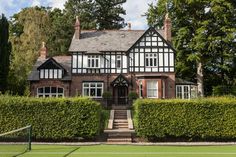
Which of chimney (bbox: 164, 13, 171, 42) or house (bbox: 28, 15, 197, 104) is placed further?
chimney (bbox: 164, 13, 171, 42)

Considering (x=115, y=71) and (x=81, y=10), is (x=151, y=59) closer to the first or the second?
(x=115, y=71)

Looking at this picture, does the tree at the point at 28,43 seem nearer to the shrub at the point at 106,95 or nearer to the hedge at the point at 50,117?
the shrub at the point at 106,95

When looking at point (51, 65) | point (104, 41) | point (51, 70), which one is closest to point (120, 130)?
point (51, 70)

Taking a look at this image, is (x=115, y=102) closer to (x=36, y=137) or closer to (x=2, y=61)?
(x=2, y=61)

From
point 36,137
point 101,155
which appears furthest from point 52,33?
point 101,155

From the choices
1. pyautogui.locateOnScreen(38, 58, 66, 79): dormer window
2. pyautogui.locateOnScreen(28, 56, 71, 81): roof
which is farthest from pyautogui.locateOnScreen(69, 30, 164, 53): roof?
pyautogui.locateOnScreen(28, 56, 71, 81): roof

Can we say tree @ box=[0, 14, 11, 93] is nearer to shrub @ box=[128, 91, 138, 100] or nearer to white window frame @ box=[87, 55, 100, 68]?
white window frame @ box=[87, 55, 100, 68]

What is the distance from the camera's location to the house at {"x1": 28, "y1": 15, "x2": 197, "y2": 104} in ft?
A: 136

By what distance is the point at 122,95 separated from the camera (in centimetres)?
4247

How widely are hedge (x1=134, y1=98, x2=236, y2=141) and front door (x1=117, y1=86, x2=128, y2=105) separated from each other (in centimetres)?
1582

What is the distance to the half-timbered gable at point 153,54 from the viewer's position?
137 ft

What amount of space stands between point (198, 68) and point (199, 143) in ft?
62.4

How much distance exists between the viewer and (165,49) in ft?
137

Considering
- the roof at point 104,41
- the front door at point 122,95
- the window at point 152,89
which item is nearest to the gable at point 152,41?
the roof at point 104,41
